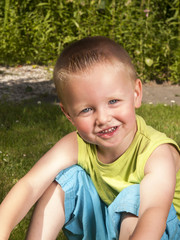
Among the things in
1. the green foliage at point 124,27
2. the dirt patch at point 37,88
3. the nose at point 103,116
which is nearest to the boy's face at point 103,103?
the nose at point 103,116

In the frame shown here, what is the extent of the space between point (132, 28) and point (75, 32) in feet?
3.00

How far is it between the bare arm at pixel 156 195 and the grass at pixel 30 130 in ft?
2.66

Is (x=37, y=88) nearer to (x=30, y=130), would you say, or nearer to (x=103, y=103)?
(x=30, y=130)

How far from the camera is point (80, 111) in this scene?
5.93ft

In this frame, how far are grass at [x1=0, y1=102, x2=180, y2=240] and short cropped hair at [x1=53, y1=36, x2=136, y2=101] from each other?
38.1 inches

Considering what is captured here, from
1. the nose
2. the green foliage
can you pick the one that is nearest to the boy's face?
the nose

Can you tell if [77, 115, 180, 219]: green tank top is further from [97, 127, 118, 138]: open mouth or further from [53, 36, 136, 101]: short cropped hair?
[53, 36, 136, 101]: short cropped hair

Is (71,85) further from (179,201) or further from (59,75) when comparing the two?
(179,201)

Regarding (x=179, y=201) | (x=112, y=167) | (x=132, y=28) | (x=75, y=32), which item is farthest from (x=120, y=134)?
(x=75, y=32)

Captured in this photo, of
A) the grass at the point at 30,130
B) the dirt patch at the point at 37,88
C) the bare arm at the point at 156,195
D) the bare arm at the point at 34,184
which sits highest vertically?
the bare arm at the point at 156,195

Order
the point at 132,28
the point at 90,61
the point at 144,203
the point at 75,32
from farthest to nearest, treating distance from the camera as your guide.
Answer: the point at 75,32
the point at 132,28
the point at 90,61
the point at 144,203

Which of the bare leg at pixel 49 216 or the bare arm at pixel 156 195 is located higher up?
the bare arm at pixel 156 195

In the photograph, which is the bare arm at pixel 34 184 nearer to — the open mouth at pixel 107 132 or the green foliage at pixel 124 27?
the open mouth at pixel 107 132

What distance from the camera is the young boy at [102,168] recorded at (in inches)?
66.6
